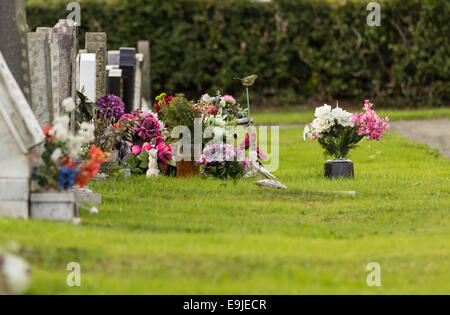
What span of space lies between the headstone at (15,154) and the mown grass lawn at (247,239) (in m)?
0.38

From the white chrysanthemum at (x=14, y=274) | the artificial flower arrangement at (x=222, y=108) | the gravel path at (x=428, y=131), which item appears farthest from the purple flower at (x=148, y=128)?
the white chrysanthemum at (x=14, y=274)

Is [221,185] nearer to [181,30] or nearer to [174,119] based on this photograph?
[174,119]

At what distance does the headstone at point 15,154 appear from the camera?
685 cm

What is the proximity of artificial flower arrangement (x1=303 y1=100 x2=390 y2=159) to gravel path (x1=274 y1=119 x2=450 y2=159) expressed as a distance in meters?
3.21

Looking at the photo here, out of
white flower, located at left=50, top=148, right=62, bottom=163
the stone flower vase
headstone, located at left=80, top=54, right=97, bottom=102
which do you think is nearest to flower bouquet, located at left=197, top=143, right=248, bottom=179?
headstone, located at left=80, top=54, right=97, bottom=102

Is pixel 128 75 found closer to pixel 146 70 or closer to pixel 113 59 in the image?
pixel 113 59

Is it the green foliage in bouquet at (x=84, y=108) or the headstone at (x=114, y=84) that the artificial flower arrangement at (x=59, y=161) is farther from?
the headstone at (x=114, y=84)

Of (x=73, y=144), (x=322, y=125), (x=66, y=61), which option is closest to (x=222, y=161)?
(x=322, y=125)

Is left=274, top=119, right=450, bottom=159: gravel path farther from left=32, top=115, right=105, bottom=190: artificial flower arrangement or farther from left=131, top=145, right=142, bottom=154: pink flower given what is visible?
left=32, top=115, right=105, bottom=190: artificial flower arrangement

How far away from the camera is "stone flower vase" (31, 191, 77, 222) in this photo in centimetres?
695

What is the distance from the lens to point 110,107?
1111 cm

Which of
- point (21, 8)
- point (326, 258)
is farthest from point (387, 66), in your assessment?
point (326, 258)

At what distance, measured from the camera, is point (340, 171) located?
1043 centimetres

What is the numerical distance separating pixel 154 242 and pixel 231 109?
5291 mm
